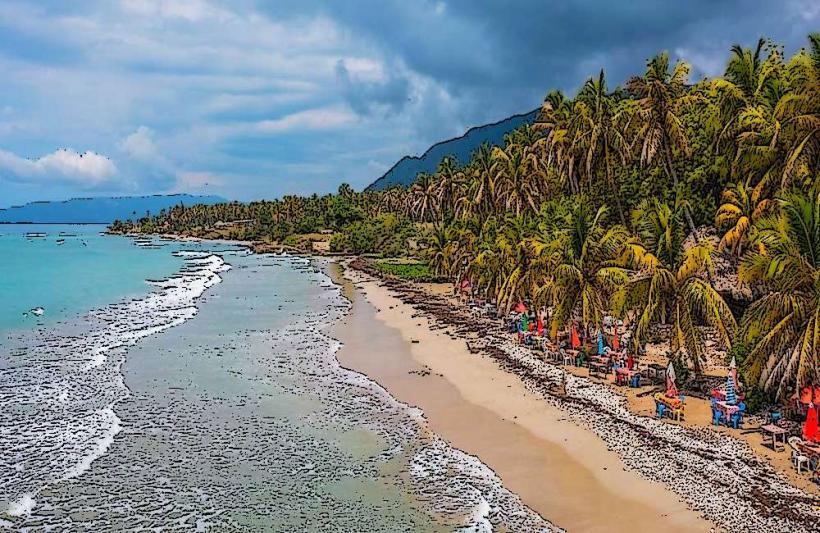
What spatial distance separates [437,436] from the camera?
18.3m

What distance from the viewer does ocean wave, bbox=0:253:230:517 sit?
16.9m

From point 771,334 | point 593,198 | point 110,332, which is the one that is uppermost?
point 593,198

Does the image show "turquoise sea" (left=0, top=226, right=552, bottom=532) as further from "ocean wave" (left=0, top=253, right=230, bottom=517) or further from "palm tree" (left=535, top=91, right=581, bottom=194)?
"palm tree" (left=535, top=91, right=581, bottom=194)

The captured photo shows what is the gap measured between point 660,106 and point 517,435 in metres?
18.5

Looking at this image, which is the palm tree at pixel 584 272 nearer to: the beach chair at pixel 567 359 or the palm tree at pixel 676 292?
the beach chair at pixel 567 359

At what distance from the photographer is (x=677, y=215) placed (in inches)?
891

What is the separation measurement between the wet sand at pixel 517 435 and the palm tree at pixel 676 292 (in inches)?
161

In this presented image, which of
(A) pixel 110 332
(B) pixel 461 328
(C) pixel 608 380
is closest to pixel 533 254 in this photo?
(B) pixel 461 328

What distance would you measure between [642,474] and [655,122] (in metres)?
19.9

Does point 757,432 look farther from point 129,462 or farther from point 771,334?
point 129,462

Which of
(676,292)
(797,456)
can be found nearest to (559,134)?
(676,292)

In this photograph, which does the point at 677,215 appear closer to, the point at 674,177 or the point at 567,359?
the point at 567,359

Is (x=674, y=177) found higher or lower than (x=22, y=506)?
higher

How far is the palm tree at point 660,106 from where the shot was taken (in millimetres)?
29500
